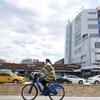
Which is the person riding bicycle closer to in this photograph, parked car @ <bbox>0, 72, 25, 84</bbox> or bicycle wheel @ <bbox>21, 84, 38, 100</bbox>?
bicycle wheel @ <bbox>21, 84, 38, 100</bbox>

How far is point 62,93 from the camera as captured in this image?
41.1 ft

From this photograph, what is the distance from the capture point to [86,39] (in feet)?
415

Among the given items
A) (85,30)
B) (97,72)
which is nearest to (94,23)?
(85,30)

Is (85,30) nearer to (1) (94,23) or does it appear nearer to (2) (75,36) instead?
(1) (94,23)

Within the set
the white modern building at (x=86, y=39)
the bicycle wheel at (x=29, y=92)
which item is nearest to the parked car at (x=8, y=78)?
the bicycle wheel at (x=29, y=92)

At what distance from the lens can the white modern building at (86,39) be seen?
121438 mm

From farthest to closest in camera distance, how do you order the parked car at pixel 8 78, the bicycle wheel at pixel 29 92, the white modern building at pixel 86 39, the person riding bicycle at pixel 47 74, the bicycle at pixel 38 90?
1. the white modern building at pixel 86 39
2. the parked car at pixel 8 78
3. the bicycle wheel at pixel 29 92
4. the bicycle at pixel 38 90
5. the person riding bicycle at pixel 47 74

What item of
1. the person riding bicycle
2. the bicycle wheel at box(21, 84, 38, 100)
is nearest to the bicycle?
the bicycle wheel at box(21, 84, 38, 100)

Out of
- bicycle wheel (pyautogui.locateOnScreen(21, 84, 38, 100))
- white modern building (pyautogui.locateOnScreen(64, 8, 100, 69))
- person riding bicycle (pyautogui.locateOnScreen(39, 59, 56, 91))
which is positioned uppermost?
white modern building (pyautogui.locateOnScreen(64, 8, 100, 69))

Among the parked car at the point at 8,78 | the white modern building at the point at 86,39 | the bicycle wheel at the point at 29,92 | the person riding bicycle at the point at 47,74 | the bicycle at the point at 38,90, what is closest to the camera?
the person riding bicycle at the point at 47,74

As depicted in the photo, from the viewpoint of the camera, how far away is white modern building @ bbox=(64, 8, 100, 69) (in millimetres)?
121438

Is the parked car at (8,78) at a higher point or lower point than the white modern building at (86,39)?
lower

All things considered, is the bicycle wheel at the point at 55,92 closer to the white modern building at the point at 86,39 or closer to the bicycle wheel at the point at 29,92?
the bicycle wheel at the point at 29,92

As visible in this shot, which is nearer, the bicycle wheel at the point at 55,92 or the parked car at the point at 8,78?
the bicycle wheel at the point at 55,92
